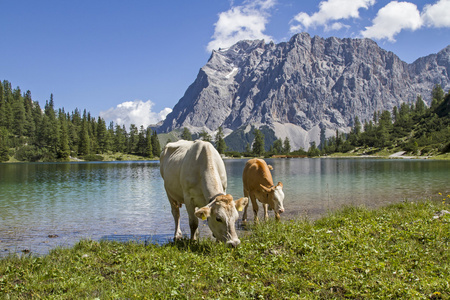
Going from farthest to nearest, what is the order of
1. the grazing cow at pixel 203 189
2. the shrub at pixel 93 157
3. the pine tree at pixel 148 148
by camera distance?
the pine tree at pixel 148 148
the shrub at pixel 93 157
the grazing cow at pixel 203 189

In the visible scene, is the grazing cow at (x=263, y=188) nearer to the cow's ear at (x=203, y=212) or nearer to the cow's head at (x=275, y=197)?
the cow's head at (x=275, y=197)

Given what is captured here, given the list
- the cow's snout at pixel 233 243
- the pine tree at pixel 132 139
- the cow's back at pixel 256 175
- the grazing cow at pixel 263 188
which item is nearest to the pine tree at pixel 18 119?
the pine tree at pixel 132 139

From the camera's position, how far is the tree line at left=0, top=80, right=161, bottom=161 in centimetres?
14562

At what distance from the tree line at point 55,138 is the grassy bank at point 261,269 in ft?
500

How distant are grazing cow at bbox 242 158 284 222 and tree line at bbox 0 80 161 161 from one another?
147515 mm

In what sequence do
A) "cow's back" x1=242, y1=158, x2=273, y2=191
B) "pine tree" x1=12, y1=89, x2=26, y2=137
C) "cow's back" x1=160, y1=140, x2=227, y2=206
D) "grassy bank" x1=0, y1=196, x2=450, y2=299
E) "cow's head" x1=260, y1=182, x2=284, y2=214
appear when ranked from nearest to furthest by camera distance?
1. "grassy bank" x1=0, y1=196, x2=450, y2=299
2. "cow's back" x1=160, y1=140, x2=227, y2=206
3. "cow's head" x1=260, y1=182, x2=284, y2=214
4. "cow's back" x1=242, y1=158, x2=273, y2=191
5. "pine tree" x1=12, y1=89, x2=26, y2=137

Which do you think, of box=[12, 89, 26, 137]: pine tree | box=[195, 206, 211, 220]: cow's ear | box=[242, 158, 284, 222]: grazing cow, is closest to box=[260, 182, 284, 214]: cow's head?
box=[242, 158, 284, 222]: grazing cow

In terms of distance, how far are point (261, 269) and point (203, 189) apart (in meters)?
3.35

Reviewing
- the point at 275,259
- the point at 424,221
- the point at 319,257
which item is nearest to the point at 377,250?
the point at 319,257

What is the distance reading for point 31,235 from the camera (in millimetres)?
13891

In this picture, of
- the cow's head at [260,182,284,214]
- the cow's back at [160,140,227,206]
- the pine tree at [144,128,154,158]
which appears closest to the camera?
the cow's back at [160,140,227,206]

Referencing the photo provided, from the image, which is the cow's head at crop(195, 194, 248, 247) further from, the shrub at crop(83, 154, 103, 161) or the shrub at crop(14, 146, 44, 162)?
the shrub at crop(83, 154, 103, 161)

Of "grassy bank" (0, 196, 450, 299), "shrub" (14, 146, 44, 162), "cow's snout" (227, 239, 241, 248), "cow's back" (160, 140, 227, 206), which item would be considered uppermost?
"shrub" (14, 146, 44, 162)

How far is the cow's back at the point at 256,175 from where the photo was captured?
1555 centimetres
